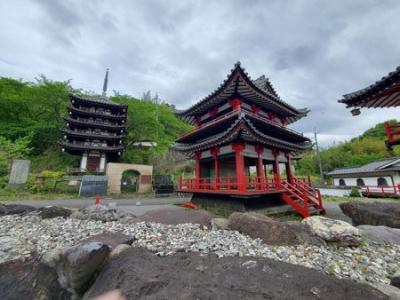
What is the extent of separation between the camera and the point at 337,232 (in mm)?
4227

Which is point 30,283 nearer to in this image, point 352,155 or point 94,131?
point 94,131

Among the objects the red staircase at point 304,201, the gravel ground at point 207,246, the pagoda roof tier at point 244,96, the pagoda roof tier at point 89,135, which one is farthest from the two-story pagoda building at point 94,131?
the red staircase at point 304,201

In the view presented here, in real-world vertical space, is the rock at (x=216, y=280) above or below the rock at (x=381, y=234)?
below

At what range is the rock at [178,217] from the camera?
247 inches

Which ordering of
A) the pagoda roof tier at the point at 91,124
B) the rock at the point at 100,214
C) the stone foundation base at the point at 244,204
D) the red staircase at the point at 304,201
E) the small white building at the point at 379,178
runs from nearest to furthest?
the rock at the point at 100,214, the red staircase at the point at 304,201, the stone foundation base at the point at 244,204, the small white building at the point at 379,178, the pagoda roof tier at the point at 91,124

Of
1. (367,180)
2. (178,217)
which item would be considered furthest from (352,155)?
(178,217)

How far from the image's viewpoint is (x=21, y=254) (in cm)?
444

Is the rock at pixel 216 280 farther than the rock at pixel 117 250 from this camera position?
No

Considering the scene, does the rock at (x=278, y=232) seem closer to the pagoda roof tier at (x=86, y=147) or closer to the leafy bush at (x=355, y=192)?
the leafy bush at (x=355, y=192)

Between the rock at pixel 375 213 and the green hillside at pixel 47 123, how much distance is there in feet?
66.1

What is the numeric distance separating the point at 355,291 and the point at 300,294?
30.1 inches

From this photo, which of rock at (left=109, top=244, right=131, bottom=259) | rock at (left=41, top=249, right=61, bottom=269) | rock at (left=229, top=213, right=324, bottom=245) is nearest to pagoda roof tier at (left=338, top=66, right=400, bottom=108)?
rock at (left=229, top=213, right=324, bottom=245)

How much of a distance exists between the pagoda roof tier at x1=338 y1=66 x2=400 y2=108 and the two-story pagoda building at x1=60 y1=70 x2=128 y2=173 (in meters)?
25.7

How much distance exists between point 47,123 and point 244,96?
30.0 meters
